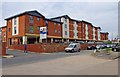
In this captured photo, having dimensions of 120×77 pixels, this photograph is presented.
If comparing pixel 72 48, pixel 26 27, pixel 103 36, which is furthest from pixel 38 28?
pixel 103 36

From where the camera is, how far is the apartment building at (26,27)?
175 ft

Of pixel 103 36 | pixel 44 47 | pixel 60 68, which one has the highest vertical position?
pixel 103 36

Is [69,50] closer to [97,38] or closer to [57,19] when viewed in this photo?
[57,19]

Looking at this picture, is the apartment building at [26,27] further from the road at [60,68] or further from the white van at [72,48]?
the road at [60,68]

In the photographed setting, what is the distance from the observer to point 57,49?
44219 mm

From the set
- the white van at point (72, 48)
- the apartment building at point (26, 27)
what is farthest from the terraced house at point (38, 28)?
the white van at point (72, 48)

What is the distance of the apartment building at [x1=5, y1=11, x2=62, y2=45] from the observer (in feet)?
175

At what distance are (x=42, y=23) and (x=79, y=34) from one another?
82.8ft

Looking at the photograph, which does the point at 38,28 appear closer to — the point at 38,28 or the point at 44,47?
the point at 38,28

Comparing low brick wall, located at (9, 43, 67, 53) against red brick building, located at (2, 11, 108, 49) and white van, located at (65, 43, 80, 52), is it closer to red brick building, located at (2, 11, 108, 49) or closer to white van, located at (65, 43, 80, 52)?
Answer: white van, located at (65, 43, 80, 52)

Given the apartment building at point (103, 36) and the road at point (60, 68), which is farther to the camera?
the apartment building at point (103, 36)

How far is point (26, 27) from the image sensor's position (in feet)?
174

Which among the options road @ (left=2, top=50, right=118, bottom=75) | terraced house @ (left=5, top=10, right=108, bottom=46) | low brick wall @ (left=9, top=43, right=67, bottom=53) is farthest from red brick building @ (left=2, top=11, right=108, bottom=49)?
road @ (left=2, top=50, right=118, bottom=75)

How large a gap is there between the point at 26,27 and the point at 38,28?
17.0 ft
